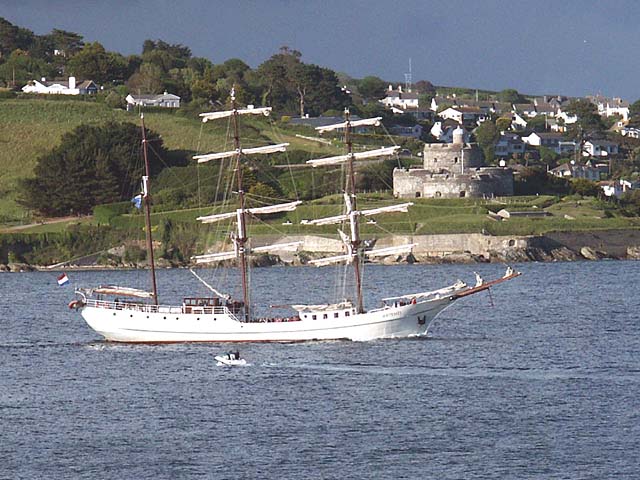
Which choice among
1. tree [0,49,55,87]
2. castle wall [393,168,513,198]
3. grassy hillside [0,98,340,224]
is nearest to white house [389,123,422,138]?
grassy hillside [0,98,340,224]

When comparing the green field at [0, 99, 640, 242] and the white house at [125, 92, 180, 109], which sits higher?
the white house at [125, 92, 180, 109]

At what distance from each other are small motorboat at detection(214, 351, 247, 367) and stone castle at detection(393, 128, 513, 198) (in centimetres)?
7035

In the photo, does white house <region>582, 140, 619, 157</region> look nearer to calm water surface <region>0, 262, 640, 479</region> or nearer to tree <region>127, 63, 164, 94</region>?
tree <region>127, 63, 164, 94</region>

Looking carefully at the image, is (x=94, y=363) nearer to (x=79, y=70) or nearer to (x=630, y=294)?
(x=630, y=294)

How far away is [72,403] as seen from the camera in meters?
46.7

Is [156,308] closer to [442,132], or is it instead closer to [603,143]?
[442,132]

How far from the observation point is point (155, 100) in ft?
552

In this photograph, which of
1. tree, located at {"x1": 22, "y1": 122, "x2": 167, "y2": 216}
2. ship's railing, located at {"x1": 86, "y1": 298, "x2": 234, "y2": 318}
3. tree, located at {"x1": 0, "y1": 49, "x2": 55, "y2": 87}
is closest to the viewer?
ship's railing, located at {"x1": 86, "y1": 298, "x2": 234, "y2": 318}

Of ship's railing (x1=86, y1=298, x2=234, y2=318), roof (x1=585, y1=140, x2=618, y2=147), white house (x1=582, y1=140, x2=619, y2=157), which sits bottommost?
ship's railing (x1=86, y1=298, x2=234, y2=318)

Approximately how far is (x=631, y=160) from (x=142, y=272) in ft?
316

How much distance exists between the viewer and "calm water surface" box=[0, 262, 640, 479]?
123 ft

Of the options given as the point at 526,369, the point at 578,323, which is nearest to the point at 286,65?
the point at 578,323

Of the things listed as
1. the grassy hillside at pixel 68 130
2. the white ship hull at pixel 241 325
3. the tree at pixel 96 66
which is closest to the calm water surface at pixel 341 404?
the white ship hull at pixel 241 325

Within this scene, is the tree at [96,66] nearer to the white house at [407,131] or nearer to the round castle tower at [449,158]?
the white house at [407,131]
